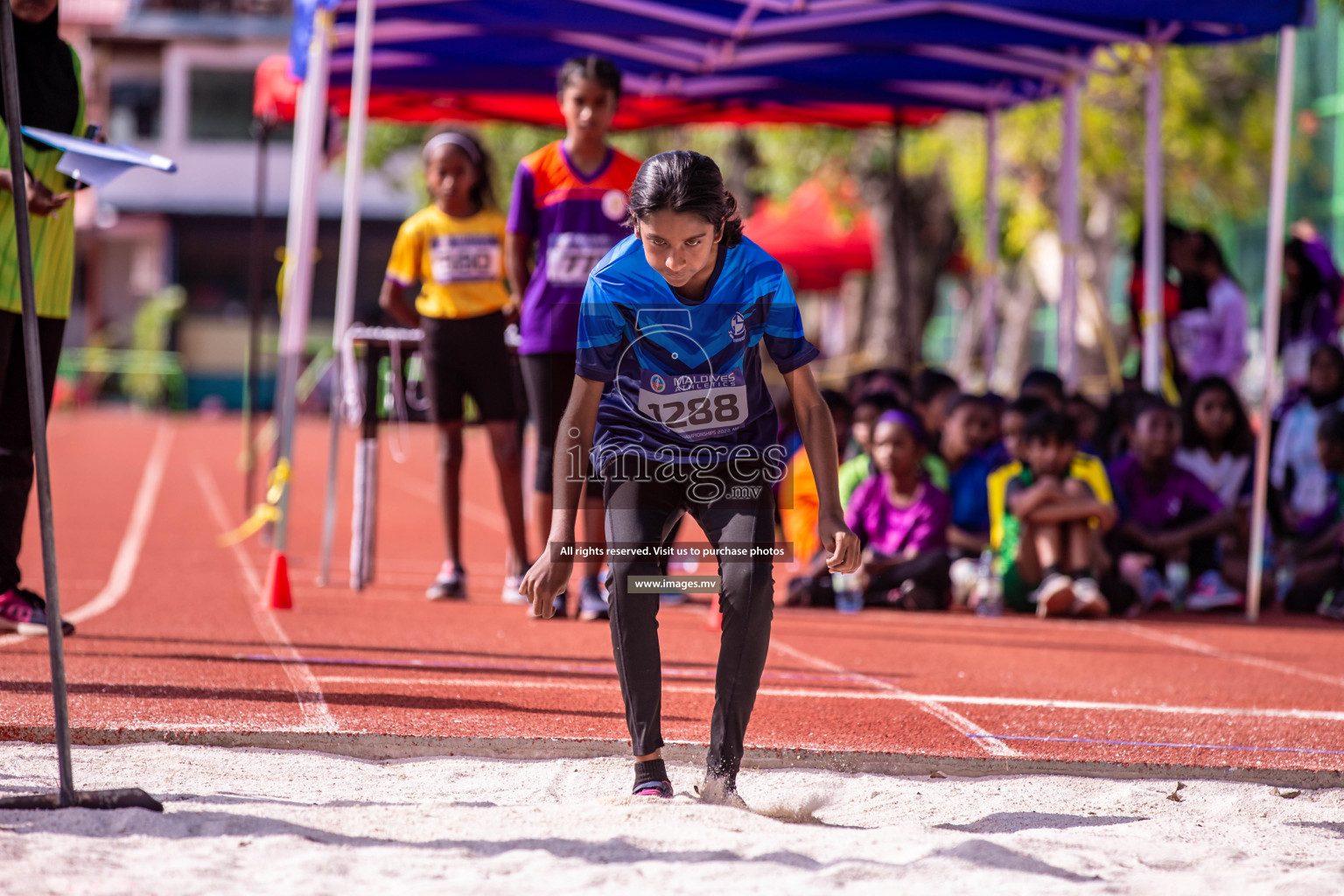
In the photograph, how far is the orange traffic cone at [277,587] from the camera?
22.6ft

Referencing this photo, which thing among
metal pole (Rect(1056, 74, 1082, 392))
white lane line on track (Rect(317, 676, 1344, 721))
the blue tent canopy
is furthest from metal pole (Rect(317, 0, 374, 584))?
metal pole (Rect(1056, 74, 1082, 392))

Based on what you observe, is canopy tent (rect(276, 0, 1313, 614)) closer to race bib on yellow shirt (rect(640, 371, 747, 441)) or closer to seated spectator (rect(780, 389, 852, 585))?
seated spectator (rect(780, 389, 852, 585))

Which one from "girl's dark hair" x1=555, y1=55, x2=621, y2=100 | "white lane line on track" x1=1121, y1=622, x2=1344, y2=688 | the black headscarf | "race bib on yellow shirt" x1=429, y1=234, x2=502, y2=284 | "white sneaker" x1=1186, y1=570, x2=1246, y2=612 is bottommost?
"white lane line on track" x1=1121, y1=622, x2=1344, y2=688

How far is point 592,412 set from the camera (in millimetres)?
3719

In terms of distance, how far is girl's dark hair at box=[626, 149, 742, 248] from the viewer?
350 centimetres

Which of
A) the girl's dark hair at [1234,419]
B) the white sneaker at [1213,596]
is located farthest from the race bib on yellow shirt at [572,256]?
the white sneaker at [1213,596]

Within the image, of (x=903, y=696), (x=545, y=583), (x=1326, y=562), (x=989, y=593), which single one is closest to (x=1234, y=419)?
(x=1326, y=562)

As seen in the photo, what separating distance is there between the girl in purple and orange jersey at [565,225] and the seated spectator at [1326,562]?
4.21 m

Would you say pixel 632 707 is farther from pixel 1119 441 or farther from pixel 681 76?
pixel 681 76

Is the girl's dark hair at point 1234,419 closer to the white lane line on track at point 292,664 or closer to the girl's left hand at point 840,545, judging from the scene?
the white lane line on track at point 292,664

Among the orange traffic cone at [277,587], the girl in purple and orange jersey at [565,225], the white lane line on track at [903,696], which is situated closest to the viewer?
the white lane line on track at [903,696]

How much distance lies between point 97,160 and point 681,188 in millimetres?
2008

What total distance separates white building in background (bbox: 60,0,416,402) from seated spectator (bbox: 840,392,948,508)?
2820 centimetres

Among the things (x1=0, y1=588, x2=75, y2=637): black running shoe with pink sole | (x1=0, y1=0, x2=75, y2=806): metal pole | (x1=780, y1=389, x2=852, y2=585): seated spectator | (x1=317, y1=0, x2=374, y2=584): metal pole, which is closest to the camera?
(x1=0, y1=0, x2=75, y2=806): metal pole
